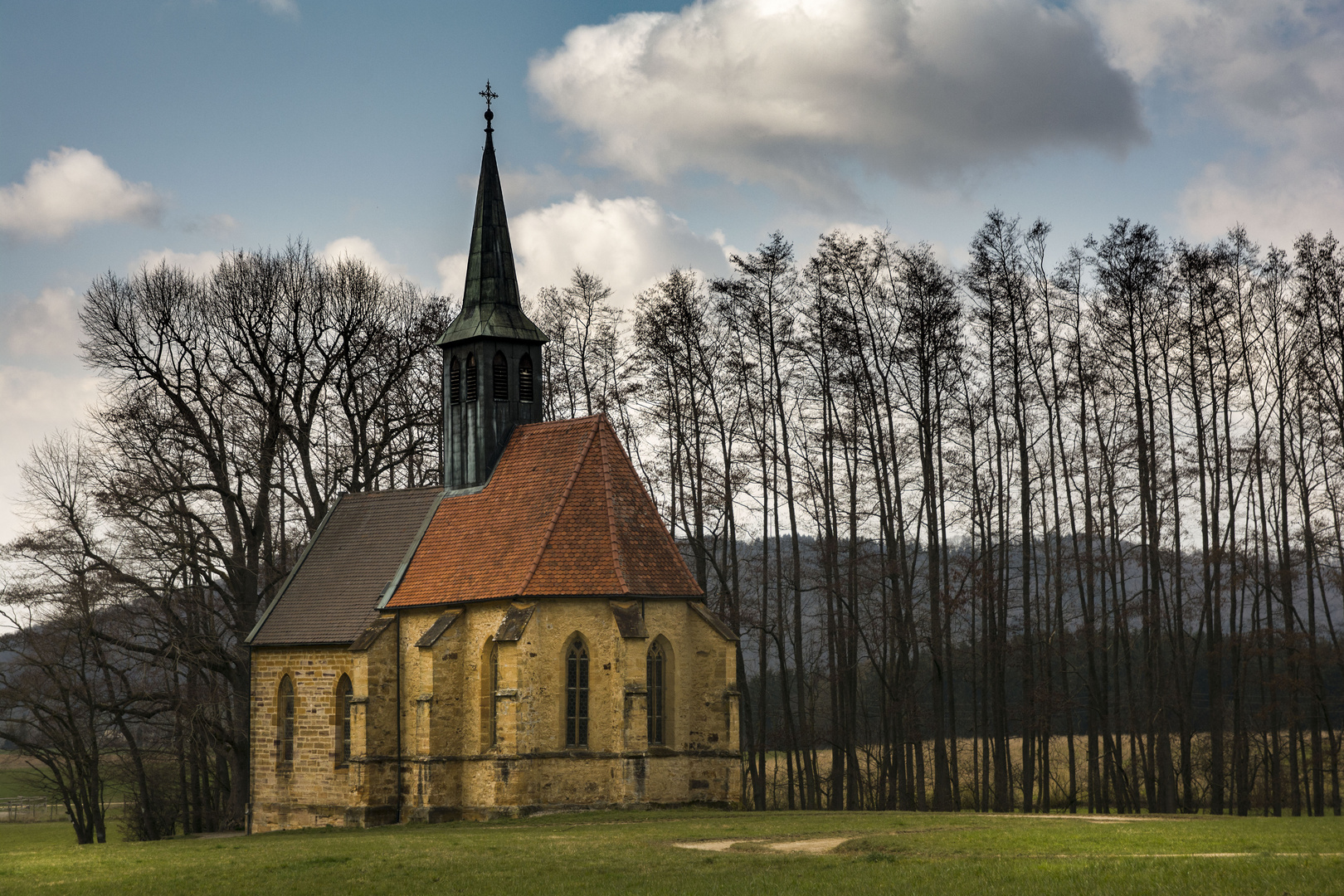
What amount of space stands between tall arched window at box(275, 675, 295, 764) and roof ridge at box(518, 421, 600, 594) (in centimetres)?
817

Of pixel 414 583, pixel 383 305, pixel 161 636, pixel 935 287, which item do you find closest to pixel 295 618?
pixel 414 583

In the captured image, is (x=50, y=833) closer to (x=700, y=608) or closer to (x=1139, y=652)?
(x=700, y=608)

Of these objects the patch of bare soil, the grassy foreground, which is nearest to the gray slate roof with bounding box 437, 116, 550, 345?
the grassy foreground

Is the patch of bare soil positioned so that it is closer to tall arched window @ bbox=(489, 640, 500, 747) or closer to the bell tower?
tall arched window @ bbox=(489, 640, 500, 747)

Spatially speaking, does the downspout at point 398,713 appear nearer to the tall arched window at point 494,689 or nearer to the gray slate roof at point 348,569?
the gray slate roof at point 348,569

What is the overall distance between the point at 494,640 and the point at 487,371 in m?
7.91

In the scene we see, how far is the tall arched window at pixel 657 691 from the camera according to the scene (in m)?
29.1

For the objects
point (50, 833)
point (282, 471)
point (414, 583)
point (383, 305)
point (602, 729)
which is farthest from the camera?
point (50, 833)

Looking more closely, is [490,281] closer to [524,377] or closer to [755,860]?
[524,377]

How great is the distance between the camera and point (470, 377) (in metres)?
34.0

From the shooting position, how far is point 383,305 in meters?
42.2

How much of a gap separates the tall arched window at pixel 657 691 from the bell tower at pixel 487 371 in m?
6.96

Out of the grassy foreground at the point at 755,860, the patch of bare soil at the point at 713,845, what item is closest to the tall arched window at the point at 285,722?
the grassy foreground at the point at 755,860

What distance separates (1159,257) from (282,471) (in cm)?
2621
